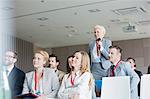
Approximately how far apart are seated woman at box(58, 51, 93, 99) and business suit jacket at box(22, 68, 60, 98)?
0.40ft

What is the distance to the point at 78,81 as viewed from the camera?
9.52 feet

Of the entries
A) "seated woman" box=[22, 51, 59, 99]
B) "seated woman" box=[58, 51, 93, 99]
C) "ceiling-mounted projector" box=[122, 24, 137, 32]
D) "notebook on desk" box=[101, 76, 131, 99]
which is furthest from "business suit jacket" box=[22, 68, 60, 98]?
"ceiling-mounted projector" box=[122, 24, 137, 32]

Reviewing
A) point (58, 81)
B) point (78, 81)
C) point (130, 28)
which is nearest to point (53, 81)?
point (58, 81)

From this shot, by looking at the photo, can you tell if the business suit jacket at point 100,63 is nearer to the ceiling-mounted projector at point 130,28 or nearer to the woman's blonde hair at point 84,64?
the woman's blonde hair at point 84,64

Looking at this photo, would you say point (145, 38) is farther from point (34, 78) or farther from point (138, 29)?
point (34, 78)

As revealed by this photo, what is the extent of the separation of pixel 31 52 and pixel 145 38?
3.74 metres

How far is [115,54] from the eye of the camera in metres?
3.20

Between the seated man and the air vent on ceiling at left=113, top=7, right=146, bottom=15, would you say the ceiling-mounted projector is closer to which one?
the air vent on ceiling at left=113, top=7, right=146, bottom=15

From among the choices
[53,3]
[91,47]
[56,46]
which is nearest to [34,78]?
[91,47]

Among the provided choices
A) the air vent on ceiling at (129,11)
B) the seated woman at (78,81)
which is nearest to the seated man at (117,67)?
the seated woman at (78,81)

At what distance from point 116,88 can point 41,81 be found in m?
0.79

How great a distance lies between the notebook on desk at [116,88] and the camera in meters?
2.67

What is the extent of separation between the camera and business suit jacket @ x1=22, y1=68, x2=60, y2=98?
305cm

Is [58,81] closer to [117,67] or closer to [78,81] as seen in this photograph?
[78,81]
